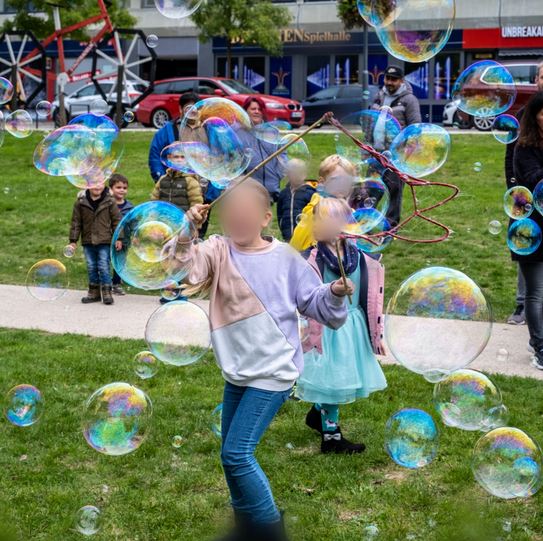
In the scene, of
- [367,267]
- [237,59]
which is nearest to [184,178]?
[367,267]

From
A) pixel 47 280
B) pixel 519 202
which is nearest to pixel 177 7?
pixel 47 280

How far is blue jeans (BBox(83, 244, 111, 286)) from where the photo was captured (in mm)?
8547

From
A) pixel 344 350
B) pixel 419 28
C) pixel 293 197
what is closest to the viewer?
pixel 344 350

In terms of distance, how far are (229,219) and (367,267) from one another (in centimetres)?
150

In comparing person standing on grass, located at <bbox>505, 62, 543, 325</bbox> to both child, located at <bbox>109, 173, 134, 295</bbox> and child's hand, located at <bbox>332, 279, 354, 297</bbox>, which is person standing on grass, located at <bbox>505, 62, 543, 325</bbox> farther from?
child's hand, located at <bbox>332, 279, 354, 297</bbox>

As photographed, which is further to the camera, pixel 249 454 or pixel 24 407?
pixel 24 407

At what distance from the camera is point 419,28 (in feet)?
18.0

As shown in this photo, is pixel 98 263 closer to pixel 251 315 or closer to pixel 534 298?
pixel 534 298

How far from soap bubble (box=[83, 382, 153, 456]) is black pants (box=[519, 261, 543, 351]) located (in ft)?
9.58

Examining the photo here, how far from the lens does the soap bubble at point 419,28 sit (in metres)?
5.48

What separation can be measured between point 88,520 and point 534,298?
11.3 feet

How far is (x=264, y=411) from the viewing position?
3588 mm

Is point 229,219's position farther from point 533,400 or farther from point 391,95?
point 391,95

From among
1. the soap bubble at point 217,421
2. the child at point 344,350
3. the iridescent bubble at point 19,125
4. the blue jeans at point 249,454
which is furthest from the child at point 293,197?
the iridescent bubble at point 19,125
